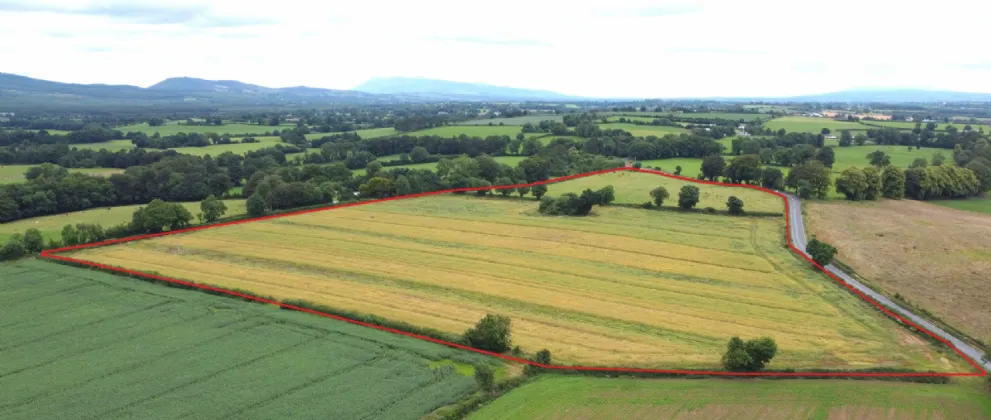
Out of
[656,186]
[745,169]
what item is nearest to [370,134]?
[656,186]

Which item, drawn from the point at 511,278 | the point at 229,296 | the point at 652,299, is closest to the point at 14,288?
the point at 229,296

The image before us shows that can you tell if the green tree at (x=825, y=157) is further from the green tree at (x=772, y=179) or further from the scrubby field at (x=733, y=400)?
the scrubby field at (x=733, y=400)

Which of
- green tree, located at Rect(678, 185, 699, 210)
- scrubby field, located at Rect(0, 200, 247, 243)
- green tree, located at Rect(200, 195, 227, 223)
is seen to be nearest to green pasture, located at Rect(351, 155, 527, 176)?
scrubby field, located at Rect(0, 200, 247, 243)

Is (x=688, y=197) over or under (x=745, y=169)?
under

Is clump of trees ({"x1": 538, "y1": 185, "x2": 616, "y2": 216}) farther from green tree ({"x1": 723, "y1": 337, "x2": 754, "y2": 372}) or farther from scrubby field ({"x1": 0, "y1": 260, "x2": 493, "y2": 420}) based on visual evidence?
green tree ({"x1": 723, "y1": 337, "x2": 754, "y2": 372})

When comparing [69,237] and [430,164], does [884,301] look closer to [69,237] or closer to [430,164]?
[69,237]

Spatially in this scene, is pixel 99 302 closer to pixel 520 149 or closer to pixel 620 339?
pixel 620 339

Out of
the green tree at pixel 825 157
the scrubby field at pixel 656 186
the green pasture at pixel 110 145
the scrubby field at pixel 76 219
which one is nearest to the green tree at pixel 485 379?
the scrubby field at pixel 656 186
